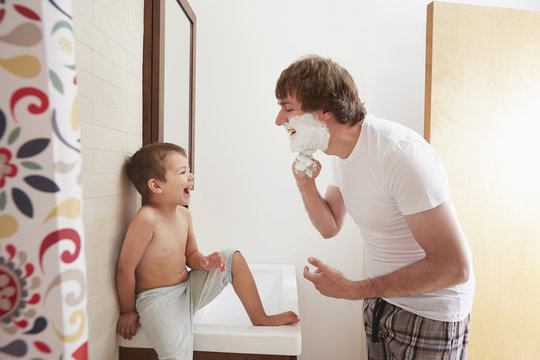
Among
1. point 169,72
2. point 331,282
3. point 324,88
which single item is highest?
point 169,72

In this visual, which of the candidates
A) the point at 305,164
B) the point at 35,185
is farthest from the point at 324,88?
the point at 35,185

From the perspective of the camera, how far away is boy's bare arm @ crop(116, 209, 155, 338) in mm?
882

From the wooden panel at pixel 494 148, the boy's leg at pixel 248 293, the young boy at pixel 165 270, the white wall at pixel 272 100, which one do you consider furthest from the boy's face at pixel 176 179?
the wooden panel at pixel 494 148

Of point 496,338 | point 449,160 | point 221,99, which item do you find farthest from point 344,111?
point 496,338

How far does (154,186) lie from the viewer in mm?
947

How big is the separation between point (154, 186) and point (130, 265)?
0.69 feet

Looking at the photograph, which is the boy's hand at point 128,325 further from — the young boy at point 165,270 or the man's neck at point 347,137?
the man's neck at point 347,137

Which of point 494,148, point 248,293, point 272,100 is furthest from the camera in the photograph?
point 272,100

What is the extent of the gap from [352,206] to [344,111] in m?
0.27

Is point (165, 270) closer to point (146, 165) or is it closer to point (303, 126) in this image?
point (146, 165)

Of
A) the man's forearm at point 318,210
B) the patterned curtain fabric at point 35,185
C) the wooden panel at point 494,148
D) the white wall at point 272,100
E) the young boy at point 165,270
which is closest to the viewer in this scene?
the patterned curtain fabric at point 35,185

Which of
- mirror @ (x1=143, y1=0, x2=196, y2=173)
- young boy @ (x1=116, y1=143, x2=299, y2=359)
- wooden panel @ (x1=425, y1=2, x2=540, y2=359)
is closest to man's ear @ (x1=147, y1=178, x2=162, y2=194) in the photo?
young boy @ (x1=116, y1=143, x2=299, y2=359)

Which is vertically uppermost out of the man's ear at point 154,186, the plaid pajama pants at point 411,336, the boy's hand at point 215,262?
the man's ear at point 154,186

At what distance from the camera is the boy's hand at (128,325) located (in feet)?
2.96
